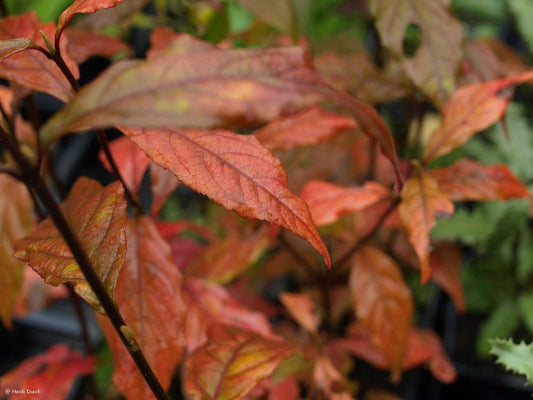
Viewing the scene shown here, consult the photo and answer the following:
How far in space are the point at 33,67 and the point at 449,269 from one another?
34.9 inches

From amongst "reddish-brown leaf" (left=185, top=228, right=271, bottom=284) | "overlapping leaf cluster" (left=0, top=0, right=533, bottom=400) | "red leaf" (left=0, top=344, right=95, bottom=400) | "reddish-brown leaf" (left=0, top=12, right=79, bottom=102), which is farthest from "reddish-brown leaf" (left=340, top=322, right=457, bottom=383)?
"reddish-brown leaf" (left=0, top=12, right=79, bottom=102)

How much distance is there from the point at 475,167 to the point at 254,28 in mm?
615

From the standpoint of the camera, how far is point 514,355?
518 mm

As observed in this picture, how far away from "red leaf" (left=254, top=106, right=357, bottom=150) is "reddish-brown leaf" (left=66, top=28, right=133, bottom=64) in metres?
0.28

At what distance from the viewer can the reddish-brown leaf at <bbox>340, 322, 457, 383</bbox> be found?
38.1 inches

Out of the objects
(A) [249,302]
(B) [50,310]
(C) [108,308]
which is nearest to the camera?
(C) [108,308]

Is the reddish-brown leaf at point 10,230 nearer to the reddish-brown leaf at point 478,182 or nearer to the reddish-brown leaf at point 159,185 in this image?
the reddish-brown leaf at point 159,185

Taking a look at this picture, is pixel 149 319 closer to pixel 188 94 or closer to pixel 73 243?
pixel 73 243

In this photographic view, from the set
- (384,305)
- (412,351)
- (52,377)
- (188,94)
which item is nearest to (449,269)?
(412,351)

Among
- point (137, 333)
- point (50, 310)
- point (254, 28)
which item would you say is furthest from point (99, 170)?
point (137, 333)

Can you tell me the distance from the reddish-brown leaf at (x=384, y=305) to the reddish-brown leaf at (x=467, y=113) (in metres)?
0.23

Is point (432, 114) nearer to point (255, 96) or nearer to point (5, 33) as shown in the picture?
point (5, 33)

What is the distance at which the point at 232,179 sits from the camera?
1.58ft

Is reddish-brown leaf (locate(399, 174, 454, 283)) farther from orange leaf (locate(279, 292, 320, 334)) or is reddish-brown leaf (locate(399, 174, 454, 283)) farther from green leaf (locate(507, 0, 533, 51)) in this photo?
green leaf (locate(507, 0, 533, 51))
